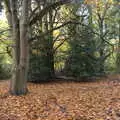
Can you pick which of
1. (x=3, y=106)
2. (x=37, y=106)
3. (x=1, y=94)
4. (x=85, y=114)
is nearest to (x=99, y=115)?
(x=85, y=114)

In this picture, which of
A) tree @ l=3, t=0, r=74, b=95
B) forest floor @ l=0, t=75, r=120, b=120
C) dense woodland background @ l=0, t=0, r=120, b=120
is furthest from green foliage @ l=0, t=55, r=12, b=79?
forest floor @ l=0, t=75, r=120, b=120

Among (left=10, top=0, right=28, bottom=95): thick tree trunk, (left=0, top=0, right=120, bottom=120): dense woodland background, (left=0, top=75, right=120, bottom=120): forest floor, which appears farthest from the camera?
(left=10, top=0, right=28, bottom=95): thick tree trunk

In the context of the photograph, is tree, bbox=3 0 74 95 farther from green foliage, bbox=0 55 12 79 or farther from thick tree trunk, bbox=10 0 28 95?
green foliage, bbox=0 55 12 79

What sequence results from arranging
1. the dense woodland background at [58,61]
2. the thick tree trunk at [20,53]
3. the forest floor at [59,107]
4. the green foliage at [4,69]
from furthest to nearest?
1. the green foliage at [4,69]
2. the thick tree trunk at [20,53]
3. the dense woodland background at [58,61]
4. the forest floor at [59,107]

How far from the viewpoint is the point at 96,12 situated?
23688 mm

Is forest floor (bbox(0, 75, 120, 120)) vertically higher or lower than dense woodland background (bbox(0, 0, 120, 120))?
lower

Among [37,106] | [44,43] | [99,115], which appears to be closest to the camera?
[99,115]

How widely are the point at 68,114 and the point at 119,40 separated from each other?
19356 millimetres

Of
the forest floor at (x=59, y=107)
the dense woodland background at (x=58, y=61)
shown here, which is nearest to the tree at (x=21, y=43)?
the dense woodland background at (x=58, y=61)

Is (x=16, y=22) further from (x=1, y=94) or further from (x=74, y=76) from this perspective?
(x=74, y=76)

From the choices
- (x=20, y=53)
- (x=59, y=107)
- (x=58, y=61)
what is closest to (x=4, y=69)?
(x=58, y=61)

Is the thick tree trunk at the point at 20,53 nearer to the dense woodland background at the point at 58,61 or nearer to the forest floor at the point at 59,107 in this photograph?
the dense woodland background at the point at 58,61

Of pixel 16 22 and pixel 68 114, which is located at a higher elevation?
pixel 16 22

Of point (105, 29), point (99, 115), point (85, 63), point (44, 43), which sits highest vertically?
point (105, 29)
